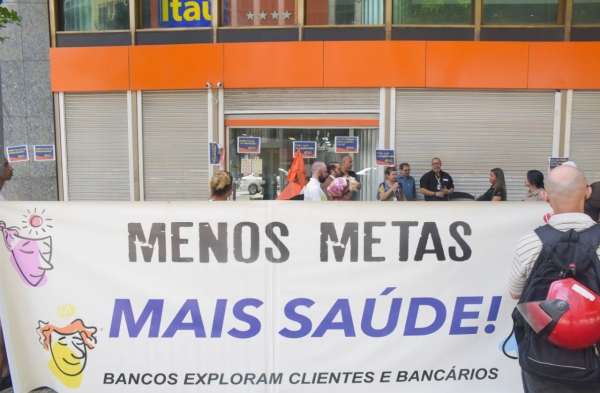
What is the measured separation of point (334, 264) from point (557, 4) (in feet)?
31.5

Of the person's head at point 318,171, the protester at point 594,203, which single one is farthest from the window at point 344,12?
the protester at point 594,203

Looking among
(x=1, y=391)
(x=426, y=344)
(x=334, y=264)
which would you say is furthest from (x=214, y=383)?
(x=1, y=391)

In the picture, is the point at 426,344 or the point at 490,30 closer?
the point at 426,344

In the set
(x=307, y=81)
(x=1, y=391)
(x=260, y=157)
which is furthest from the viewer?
(x=260, y=157)

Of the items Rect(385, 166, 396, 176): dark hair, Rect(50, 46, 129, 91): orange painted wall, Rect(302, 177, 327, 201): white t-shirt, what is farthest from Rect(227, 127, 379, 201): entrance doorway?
Rect(302, 177, 327, 201): white t-shirt

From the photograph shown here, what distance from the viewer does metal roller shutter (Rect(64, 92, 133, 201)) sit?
34.9 ft

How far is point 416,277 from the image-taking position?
3.43 m

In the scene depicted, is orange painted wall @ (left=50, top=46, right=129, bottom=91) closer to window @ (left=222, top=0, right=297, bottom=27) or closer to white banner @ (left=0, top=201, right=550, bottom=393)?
window @ (left=222, top=0, right=297, bottom=27)

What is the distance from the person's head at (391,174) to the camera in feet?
30.8

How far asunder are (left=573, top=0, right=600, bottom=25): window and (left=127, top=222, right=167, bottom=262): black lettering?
1032 centimetres

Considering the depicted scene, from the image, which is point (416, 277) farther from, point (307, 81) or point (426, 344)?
point (307, 81)

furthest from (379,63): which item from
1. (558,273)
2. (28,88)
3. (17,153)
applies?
(558,273)

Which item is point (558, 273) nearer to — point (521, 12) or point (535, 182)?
point (535, 182)

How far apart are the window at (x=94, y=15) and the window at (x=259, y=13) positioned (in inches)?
92.6
